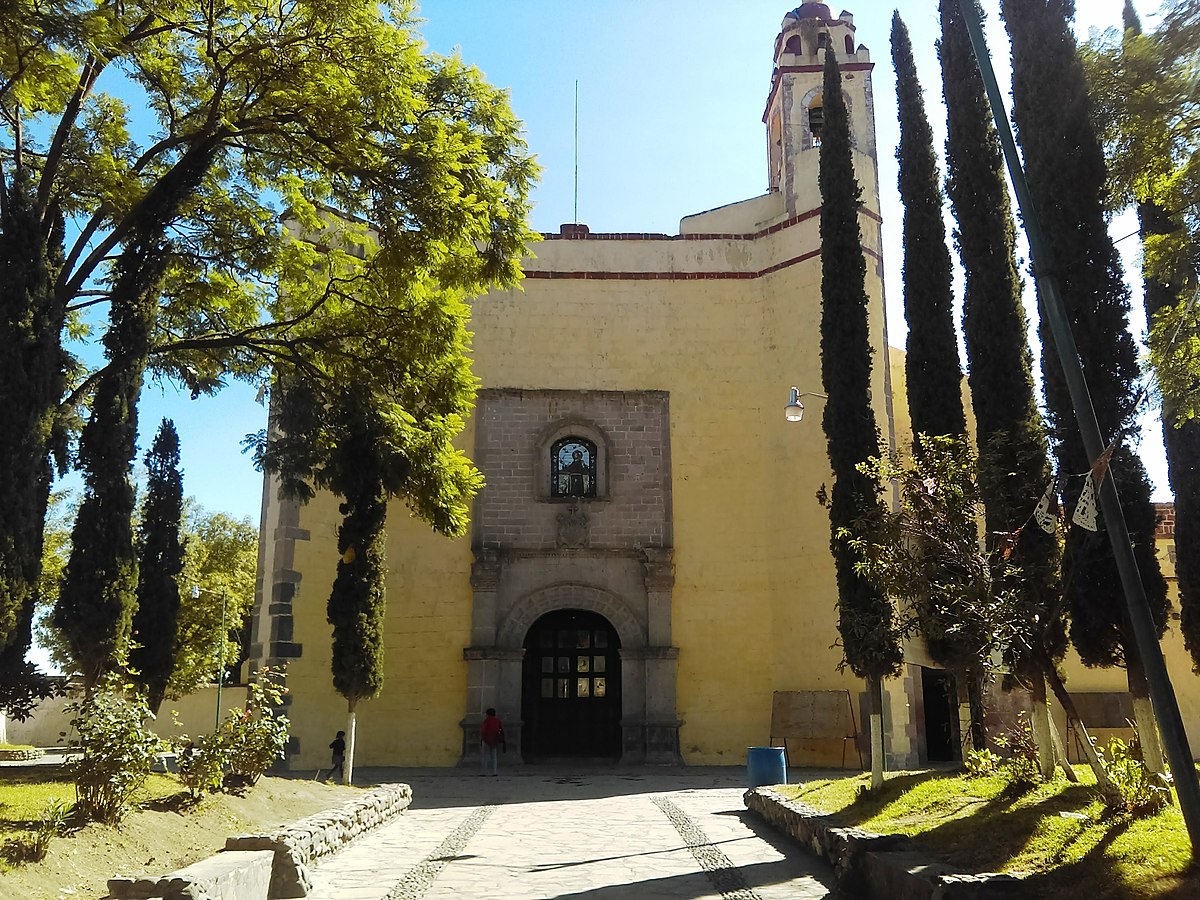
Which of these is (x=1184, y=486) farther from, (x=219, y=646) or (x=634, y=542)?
(x=219, y=646)

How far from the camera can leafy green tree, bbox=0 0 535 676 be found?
8938mm

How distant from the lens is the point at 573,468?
60.6ft

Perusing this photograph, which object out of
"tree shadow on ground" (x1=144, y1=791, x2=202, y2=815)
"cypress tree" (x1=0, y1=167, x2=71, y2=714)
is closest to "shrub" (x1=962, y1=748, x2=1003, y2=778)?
"tree shadow on ground" (x1=144, y1=791, x2=202, y2=815)

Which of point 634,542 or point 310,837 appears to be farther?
point 634,542

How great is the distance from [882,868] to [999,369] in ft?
16.6

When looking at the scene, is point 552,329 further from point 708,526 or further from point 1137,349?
point 1137,349

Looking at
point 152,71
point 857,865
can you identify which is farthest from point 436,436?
point 857,865

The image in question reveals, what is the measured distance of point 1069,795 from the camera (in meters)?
7.45

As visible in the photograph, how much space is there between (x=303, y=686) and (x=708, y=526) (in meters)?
7.86

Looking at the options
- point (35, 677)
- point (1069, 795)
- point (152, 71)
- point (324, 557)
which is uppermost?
point (152, 71)

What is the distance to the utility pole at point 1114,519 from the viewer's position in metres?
5.29

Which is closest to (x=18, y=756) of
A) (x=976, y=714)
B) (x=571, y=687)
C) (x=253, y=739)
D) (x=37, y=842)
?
(x=571, y=687)

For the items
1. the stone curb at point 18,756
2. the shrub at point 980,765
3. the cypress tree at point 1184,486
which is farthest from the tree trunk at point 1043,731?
the stone curb at point 18,756

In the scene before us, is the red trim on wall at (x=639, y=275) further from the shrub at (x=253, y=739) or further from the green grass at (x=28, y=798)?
the green grass at (x=28, y=798)
